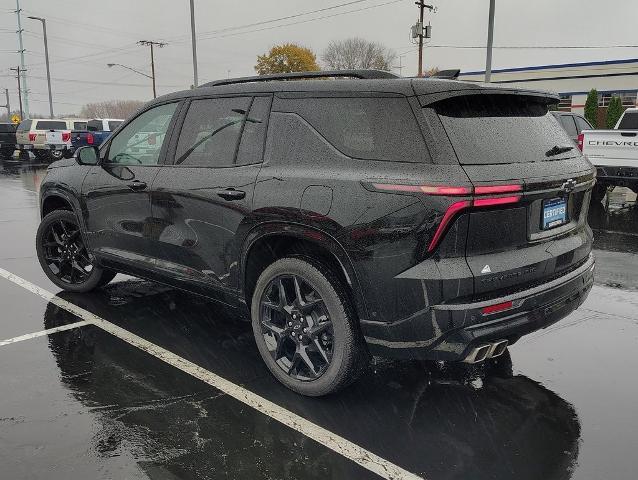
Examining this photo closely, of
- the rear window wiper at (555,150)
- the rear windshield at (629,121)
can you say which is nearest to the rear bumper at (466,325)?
the rear window wiper at (555,150)

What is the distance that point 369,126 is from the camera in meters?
3.19

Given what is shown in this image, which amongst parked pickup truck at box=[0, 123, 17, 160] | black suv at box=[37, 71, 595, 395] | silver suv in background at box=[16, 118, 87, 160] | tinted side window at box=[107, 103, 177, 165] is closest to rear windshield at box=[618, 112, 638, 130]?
black suv at box=[37, 71, 595, 395]

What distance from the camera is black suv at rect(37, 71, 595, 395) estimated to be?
114 inches

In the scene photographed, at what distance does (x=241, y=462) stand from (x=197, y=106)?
2.54m

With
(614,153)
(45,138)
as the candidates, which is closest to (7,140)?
(45,138)

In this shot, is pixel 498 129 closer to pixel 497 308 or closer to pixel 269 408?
pixel 497 308

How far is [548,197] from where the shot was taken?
3.19 meters

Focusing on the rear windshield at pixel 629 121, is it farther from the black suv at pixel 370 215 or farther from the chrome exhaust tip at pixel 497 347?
the chrome exhaust tip at pixel 497 347

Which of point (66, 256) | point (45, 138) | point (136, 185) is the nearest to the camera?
point (136, 185)

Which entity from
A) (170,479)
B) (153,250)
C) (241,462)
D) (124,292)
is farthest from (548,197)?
(124,292)

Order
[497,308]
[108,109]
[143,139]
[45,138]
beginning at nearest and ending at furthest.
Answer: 1. [497,308]
2. [143,139]
3. [45,138]
4. [108,109]

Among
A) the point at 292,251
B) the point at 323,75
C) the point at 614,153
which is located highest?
the point at 323,75

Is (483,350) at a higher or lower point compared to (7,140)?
lower

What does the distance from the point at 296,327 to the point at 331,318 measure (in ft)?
1.08
